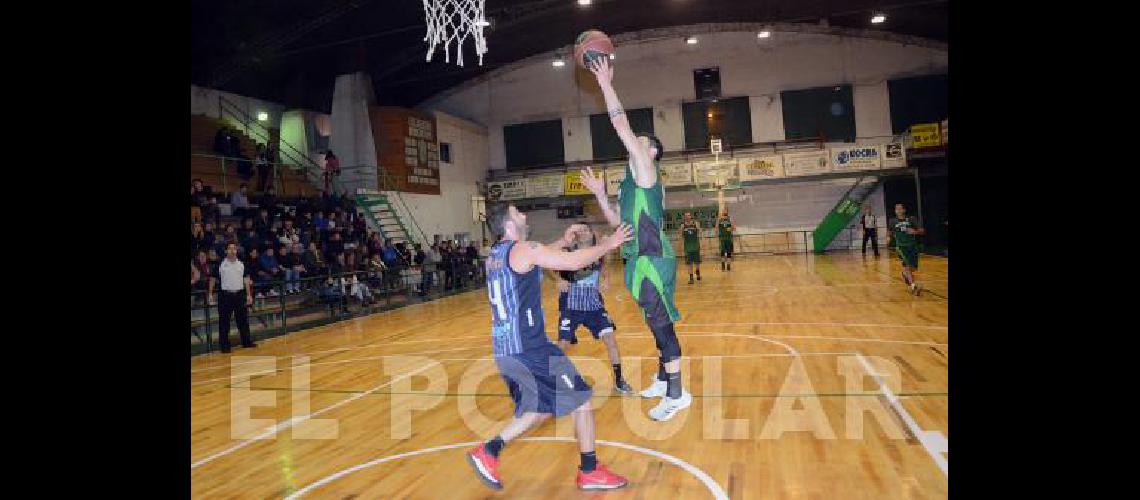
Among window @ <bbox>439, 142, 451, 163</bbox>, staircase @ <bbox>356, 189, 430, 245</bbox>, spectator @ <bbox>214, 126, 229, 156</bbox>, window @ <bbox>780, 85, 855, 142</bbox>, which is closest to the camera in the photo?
spectator @ <bbox>214, 126, 229, 156</bbox>

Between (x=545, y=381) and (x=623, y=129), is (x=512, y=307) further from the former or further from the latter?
(x=623, y=129)

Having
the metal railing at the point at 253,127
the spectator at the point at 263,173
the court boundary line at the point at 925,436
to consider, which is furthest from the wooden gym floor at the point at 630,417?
the metal railing at the point at 253,127

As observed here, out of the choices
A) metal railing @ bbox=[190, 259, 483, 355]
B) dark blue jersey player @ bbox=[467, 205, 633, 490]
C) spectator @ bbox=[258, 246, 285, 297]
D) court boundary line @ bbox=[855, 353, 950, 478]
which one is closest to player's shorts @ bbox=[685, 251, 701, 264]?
metal railing @ bbox=[190, 259, 483, 355]

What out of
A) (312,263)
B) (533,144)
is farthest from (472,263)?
(533,144)

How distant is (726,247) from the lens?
58.1 ft

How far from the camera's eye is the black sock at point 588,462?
3.22m

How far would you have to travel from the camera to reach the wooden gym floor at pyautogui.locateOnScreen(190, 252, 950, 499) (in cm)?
334

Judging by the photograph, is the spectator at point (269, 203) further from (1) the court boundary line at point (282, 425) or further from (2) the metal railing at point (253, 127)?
(1) the court boundary line at point (282, 425)

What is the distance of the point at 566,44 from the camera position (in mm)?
24812

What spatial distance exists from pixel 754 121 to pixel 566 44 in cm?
759

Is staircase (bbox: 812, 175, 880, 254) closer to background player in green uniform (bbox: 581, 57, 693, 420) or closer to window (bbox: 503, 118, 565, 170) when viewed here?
window (bbox: 503, 118, 565, 170)

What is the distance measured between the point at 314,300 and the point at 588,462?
1019 cm

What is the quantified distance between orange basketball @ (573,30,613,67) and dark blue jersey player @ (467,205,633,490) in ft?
3.69
